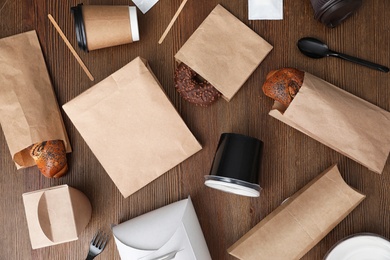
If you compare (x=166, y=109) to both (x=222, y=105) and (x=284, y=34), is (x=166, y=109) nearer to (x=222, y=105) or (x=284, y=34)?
(x=222, y=105)

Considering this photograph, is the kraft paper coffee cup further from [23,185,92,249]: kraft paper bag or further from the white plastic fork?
the white plastic fork

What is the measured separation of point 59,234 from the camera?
30.4 inches

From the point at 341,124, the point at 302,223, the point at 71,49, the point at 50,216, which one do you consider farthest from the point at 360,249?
the point at 71,49

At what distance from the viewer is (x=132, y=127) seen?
892 millimetres

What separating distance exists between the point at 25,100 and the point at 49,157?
148mm

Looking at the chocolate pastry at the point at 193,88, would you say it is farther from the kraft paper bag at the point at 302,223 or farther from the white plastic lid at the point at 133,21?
the kraft paper bag at the point at 302,223

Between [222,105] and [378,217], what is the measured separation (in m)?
0.45

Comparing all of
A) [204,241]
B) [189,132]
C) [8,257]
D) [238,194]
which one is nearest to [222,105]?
[189,132]

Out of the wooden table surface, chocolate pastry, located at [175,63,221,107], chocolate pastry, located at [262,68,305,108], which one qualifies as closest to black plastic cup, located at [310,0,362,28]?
the wooden table surface

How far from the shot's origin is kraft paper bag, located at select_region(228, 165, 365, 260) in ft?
2.73

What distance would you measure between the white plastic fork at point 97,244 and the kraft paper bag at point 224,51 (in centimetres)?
45

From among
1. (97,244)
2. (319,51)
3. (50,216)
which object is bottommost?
(97,244)

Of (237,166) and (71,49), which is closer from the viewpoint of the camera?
(237,166)

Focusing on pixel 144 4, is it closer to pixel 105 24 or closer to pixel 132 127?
pixel 105 24
